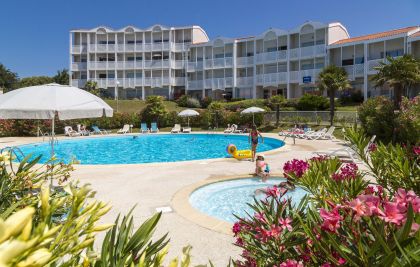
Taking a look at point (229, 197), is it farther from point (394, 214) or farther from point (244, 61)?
point (244, 61)

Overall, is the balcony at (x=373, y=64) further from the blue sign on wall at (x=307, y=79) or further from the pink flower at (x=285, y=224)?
the pink flower at (x=285, y=224)

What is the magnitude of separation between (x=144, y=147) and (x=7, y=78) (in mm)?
77999

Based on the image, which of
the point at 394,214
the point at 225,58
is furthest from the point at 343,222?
the point at 225,58

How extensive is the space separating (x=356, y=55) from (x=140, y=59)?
3467 centimetres

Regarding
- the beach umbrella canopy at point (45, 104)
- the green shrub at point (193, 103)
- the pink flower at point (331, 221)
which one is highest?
the green shrub at point (193, 103)

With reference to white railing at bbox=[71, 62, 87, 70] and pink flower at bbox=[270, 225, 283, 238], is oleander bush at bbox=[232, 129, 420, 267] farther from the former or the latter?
white railing at bbox=[71, 62, 87, 70]

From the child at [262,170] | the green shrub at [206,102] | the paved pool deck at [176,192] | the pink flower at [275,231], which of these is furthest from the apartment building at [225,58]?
the pink flower at [275,231]

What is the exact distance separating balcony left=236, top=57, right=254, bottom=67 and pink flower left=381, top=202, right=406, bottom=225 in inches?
1914

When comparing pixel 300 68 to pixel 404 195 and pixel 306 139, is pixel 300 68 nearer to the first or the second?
pixel 306 139

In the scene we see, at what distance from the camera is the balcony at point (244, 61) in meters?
48.9

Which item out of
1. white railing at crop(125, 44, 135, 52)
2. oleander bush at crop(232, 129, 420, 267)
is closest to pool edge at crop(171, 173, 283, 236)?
oleander bush at crop(232, 129, 420, 267)

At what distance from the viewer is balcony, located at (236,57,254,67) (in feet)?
161

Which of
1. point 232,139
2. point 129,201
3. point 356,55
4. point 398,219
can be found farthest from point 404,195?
point 356,55

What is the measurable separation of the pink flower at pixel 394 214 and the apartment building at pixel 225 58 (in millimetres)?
39470
